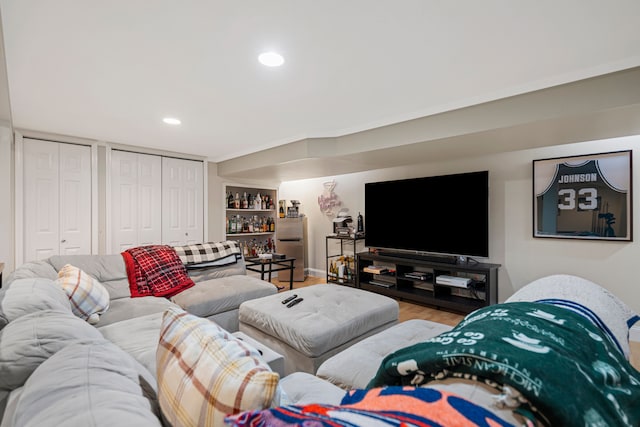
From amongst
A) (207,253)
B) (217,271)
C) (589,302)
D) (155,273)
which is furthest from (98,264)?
(589,302)

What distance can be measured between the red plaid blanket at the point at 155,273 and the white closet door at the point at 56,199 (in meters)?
1.32

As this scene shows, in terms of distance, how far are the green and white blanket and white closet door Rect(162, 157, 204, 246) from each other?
4455 mm

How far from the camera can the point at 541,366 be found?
57cm

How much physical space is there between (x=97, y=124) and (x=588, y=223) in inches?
206

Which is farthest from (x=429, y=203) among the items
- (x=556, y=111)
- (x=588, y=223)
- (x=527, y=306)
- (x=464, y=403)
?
(x=464, y=403)

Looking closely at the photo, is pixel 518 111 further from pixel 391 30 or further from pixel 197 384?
pixel 197 384

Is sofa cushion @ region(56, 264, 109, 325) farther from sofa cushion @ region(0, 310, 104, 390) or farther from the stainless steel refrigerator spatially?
the stainless steel refrigerator

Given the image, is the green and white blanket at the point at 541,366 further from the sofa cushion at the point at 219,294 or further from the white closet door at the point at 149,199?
the white closet door at the point at 149,199

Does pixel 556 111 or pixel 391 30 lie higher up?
pixel 391 30

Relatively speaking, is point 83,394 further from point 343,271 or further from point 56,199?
point 343,271

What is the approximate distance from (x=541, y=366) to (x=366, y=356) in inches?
41.9

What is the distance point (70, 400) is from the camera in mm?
639

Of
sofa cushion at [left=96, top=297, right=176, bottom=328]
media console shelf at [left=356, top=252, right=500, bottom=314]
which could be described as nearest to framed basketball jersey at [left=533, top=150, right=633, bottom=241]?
media console shelf at [left=356, top=252, right=500, bottom=314]

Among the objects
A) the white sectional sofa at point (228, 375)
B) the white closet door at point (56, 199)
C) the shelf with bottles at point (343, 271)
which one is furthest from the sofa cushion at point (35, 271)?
the shelf with bottles at point (343, 271)
